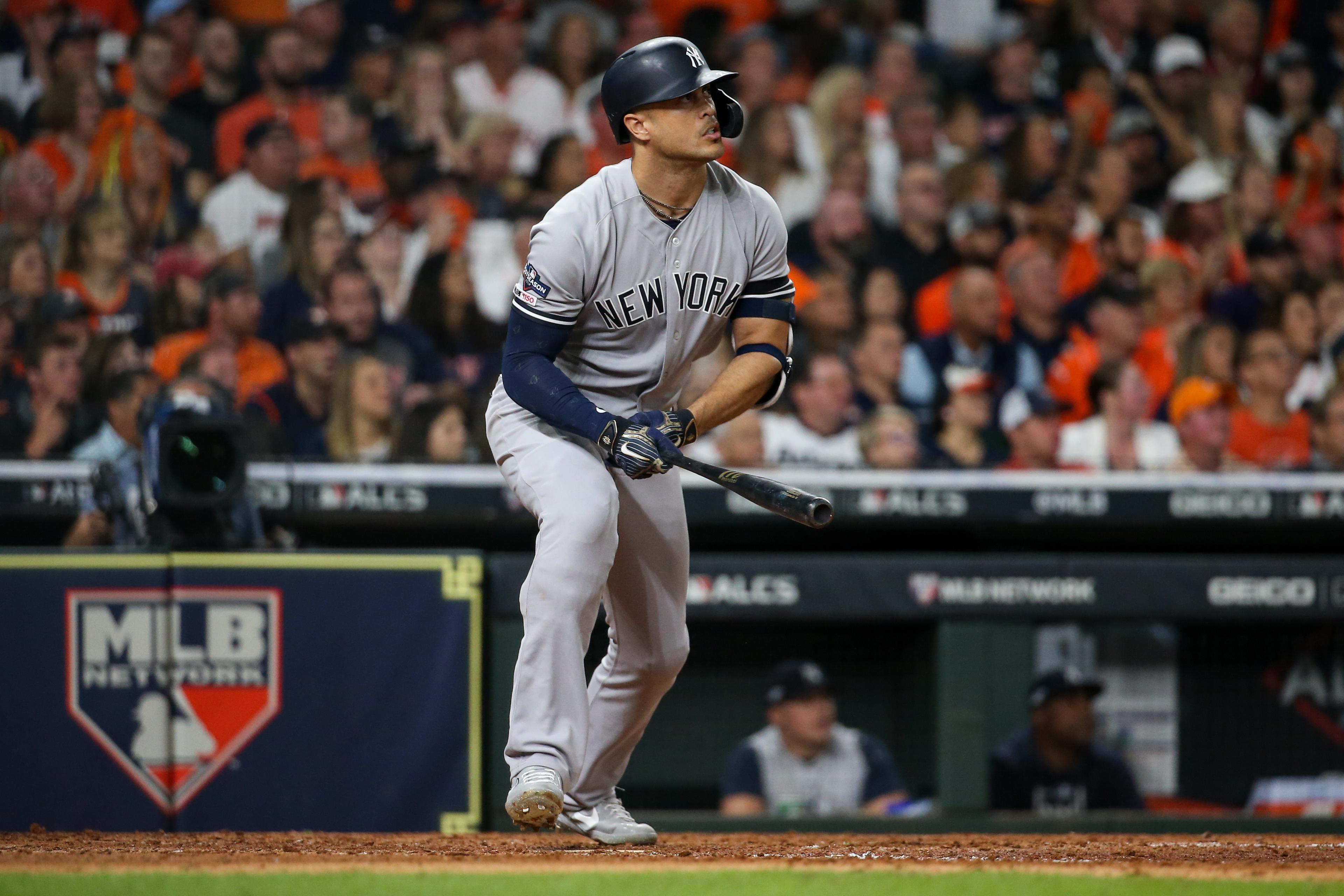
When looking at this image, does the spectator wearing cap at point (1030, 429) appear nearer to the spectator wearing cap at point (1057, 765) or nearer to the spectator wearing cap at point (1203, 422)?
the spectator wearing cap at point (1203, 422)

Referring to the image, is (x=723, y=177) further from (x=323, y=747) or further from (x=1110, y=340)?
(x=1110, y=340)

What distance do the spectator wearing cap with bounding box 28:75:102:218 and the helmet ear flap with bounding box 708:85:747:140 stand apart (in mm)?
4213

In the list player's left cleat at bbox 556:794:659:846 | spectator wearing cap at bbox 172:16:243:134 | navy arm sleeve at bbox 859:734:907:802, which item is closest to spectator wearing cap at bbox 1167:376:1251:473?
navy arm sleeve at bbox 859:734:907:802

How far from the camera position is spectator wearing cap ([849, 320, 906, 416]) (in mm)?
6328

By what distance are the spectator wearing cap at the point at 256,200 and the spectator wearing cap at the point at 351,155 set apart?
0.11 m

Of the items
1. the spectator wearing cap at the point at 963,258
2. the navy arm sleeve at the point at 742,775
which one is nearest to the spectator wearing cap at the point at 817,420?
the spectator wearing cap at the point at 963,258

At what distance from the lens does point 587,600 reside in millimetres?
3033

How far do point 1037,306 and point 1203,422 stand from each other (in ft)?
2.93

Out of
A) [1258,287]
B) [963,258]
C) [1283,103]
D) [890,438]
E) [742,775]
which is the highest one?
[1283,103]

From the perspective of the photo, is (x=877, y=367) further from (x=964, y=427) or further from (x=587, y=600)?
(x=587, y=600)

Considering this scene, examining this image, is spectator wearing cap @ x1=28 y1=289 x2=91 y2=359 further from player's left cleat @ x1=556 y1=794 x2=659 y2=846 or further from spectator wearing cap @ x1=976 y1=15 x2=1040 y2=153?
spectator wearing cap @ x1=976 y1=15 x2=1040 y2=153

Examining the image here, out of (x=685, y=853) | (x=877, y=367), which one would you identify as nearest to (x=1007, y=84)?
(x=877, y=367)

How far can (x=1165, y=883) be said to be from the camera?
251cm

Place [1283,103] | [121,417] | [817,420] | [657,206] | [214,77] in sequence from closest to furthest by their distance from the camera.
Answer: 1. [657,206]
2. [121,417]
3. [817,420]
4. [214,77]
5. [1283,103]
